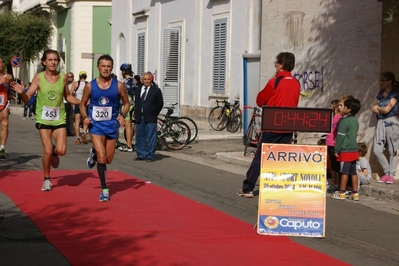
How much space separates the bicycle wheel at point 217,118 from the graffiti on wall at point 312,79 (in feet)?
26.3

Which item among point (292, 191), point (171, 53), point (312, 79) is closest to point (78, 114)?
point (312, 79)

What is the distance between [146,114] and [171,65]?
44.9 feet

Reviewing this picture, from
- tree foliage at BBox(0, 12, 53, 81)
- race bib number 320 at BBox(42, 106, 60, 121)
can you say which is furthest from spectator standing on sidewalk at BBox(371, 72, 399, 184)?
tree foliage at BBox(0, 12, 53, 81)

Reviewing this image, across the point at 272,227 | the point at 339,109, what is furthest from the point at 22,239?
the point at 339,109

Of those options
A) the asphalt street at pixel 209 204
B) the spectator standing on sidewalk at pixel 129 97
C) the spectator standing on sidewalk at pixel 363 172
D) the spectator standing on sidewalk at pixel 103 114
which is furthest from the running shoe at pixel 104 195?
the spectator standing on sidewalk at pixel 129 97

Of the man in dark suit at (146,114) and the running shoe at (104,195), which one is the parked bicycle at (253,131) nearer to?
the man in dark suit at (146,114)

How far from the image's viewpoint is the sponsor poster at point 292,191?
8953 mm

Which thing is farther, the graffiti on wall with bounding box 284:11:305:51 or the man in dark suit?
the graffiti on wall with bounding box 284:11:305:51

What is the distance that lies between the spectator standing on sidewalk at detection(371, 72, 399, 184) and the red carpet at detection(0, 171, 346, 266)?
3962 millimetres

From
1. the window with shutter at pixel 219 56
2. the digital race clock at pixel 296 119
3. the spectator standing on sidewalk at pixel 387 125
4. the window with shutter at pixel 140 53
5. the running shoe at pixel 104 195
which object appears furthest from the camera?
the window with shutter at pixel 140 53

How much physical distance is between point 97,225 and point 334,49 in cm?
846

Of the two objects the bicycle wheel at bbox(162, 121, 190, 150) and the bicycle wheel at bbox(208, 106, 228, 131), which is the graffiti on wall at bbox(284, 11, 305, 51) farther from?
the bicycle wheel at bbox(208, 106, 228, 131)

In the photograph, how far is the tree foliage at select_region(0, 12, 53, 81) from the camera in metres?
50.8

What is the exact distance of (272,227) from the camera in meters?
8.95
